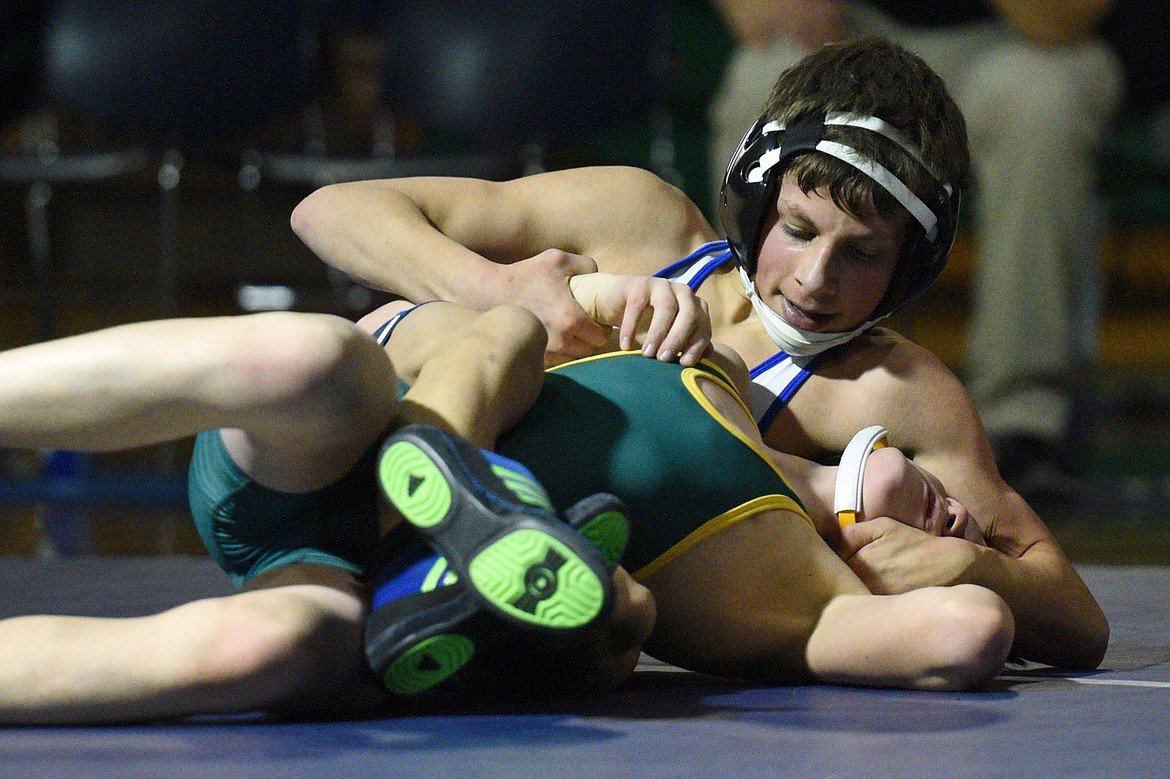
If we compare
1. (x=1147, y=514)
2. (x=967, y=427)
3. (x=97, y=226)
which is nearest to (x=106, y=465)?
(x=97, y=226)

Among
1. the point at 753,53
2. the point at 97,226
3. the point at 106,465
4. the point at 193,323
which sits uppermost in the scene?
the point at 753,53

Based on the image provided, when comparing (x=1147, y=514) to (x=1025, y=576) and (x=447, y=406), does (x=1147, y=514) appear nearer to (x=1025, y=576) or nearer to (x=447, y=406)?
(x=1025, y=576)

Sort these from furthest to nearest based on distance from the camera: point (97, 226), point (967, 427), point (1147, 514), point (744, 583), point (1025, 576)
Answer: point (97, 226) → point (1147, 514) → point (967, 427) → point (1025, 576) → point (744, 583)

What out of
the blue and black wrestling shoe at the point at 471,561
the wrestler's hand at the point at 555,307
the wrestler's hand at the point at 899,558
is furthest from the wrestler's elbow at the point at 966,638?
the wrestler's hand at the point at 555,307

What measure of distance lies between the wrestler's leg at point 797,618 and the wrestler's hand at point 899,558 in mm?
65

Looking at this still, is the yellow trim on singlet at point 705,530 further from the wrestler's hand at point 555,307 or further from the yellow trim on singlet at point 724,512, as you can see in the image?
the wrestler's hand at point 555,307

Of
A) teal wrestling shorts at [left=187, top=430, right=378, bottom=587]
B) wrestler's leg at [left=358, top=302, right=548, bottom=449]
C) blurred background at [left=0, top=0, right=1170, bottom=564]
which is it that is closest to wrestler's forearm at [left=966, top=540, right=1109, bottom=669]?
wrestler's leg at [left=358, top=302, right=548, bottom=449]

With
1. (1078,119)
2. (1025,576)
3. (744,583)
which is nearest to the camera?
(744,583)

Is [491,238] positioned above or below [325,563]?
above

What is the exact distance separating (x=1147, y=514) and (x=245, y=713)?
9.31 feet

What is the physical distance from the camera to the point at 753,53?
14.5 feet

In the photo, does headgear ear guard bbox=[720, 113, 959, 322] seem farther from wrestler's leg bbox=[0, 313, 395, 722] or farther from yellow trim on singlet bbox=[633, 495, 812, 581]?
wrestler's leg bbox=[0, 313, 395, 722]

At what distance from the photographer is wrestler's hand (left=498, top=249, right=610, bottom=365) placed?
1.62 m

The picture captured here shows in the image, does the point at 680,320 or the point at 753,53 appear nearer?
the point at 680,320
